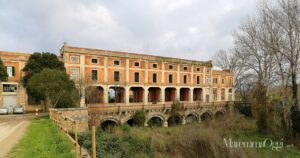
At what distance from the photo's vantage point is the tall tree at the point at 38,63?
2228 centimetres

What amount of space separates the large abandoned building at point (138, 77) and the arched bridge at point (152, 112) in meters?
3.14

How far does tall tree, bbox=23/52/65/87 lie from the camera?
2228cm

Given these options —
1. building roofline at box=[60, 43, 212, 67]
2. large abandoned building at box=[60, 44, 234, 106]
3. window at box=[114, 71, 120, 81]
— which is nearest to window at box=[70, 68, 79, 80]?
large abandoned building at box=[60, 44, 234, 106]

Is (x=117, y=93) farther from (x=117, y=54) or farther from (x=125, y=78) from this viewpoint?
(x=117, y=54)

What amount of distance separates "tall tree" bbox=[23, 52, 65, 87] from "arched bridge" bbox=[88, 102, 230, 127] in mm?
6984

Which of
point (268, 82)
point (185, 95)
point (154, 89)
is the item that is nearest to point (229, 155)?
point (268, 82)

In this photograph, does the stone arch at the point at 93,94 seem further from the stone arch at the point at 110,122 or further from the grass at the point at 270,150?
the grass at the point at 270,150

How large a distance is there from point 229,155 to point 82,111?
12445mm

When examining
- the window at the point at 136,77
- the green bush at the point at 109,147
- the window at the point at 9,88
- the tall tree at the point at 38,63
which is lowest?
the green bush at the point at 109,147


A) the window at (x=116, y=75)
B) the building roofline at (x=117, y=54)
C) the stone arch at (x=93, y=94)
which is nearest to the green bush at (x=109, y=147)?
the stone arch at (x=93, y=94)

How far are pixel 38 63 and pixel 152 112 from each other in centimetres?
1487

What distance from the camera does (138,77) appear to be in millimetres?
31359

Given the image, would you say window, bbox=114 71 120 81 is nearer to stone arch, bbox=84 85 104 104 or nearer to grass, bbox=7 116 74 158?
stone arch, bbox=84 85 104 104

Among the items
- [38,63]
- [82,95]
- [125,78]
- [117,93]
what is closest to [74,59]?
[38,63]
